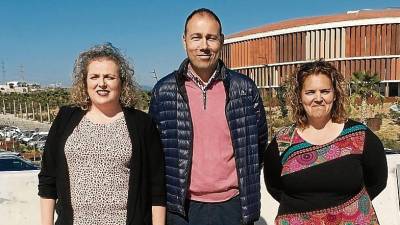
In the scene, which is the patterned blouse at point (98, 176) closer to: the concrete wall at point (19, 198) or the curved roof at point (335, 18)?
the concrete wall at point (19, 198)

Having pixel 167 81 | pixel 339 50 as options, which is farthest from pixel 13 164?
pixel 339 50

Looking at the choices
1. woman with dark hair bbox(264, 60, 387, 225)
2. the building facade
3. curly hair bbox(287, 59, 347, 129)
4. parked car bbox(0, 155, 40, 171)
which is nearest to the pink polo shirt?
woman with dark hair bbox(264, 60, 387, 225)

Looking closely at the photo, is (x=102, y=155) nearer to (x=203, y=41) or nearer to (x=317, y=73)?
(x=203, y=41)

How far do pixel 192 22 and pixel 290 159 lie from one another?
946 millimetres

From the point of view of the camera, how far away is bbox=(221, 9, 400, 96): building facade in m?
54.7

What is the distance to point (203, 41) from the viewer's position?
2.69 metres

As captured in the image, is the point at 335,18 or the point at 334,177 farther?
the point at 335,18

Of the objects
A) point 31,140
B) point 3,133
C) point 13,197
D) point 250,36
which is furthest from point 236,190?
point 250,36

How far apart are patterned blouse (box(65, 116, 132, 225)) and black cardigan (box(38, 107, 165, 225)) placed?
0.11 feet

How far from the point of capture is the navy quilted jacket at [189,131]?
272 centimetres

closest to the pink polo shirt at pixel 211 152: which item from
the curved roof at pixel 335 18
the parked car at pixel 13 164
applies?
the parked car at pixel 13 164

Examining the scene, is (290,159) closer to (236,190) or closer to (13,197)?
(236,190)

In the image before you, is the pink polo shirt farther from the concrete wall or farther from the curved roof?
the curved roof

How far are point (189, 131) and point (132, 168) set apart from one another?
41 cm
